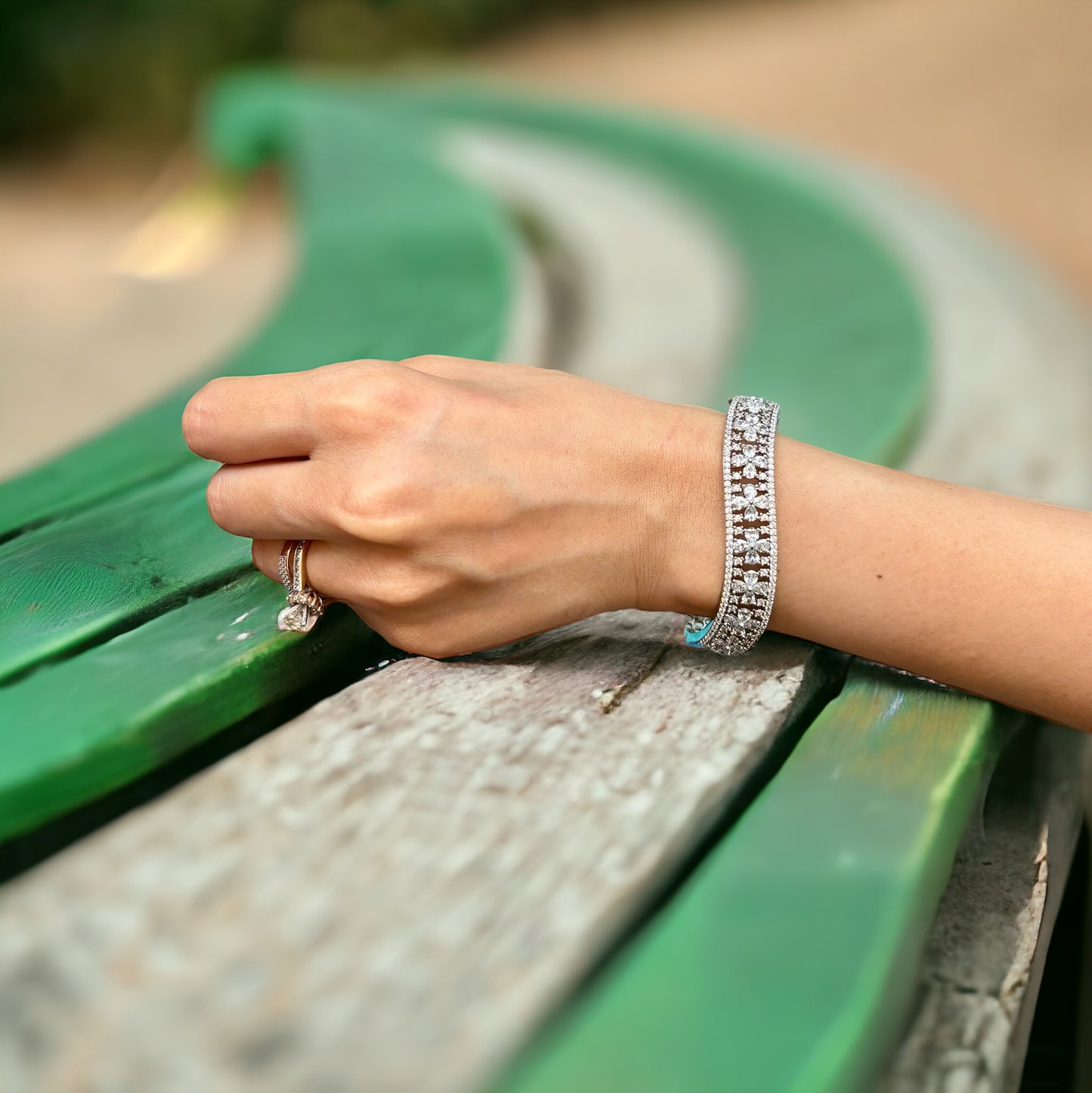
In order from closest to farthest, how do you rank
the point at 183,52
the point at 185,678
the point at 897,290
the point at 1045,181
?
1. the point at 185,678
2. the point at 897,290
3. the point at 1045,181
4. the point at 183,52

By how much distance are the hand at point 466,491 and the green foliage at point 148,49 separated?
494cm

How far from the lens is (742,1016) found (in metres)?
0.33

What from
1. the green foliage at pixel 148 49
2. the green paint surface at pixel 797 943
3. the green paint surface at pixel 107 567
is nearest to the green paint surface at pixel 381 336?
the green paint surface at pixel 107 567

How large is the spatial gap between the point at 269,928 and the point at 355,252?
0.91 meters

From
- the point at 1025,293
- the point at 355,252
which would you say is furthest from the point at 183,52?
the point at 1025,293

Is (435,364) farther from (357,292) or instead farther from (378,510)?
(357,292)

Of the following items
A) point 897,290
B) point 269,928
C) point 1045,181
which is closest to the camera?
point 269,928

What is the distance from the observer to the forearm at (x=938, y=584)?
50 cm

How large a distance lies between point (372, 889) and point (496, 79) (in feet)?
11.3

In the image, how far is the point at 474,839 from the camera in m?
0.38

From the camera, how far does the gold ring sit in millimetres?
500

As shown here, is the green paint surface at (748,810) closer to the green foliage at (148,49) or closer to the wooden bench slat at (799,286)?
the wooden bench slat at (799,286)

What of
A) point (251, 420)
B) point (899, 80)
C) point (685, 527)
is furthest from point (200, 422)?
point (899, 80)

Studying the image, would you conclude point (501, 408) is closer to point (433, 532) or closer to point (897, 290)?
point (433, 532)
